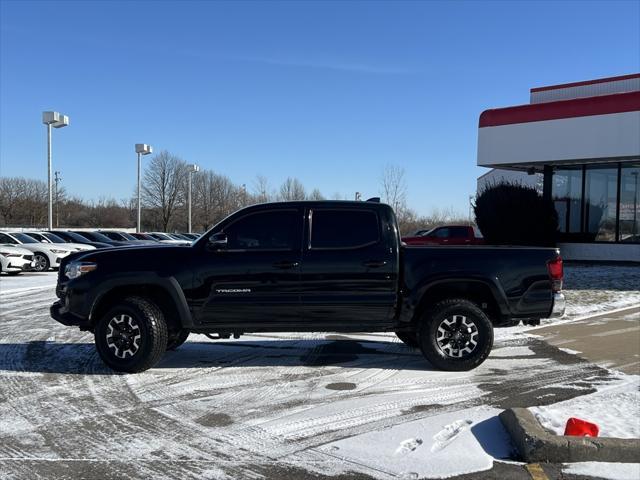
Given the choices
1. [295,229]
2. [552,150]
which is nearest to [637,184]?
[552,150]

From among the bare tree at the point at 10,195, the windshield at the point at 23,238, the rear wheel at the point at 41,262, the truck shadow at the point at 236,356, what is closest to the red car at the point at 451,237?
the rear wheel at the point at 41,262

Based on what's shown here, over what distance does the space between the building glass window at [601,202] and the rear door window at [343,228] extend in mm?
19257

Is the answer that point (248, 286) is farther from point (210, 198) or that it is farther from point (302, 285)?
point (210, 198)

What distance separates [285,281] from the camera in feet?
21.0

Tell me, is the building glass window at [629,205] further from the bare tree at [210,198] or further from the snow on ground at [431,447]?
the bare tree at [210,198]

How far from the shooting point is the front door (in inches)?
253

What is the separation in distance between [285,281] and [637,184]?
20.4 m

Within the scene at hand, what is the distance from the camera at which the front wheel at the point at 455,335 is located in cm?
652

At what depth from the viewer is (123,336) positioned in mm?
6430

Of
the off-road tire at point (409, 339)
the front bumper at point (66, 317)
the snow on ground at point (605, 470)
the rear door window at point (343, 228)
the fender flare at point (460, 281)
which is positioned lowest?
the snow on ground at point (605, 470)

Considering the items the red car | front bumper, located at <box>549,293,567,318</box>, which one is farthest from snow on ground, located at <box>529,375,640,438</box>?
the red car

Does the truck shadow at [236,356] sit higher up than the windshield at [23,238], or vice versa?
the windshield at [23,238]

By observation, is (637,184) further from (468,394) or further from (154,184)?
(154,184)

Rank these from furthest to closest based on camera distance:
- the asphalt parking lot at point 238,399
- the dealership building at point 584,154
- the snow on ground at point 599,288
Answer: the dealership building at point 584,154 < the snow on ground at point 599,288 < the asphalt parking lot at point 238,399
